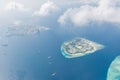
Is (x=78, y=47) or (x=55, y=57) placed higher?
(x=78, y=47)

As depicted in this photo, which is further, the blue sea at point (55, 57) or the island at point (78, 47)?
the island at point (78, 47)

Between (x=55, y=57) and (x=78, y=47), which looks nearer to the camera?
(x=55, y=57)

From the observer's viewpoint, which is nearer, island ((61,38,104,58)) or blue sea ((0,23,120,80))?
blue sea ((0,23,120,80))

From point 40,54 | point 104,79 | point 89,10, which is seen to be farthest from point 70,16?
point 104,79

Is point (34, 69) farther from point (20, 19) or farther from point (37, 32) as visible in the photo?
point (20, 19)
